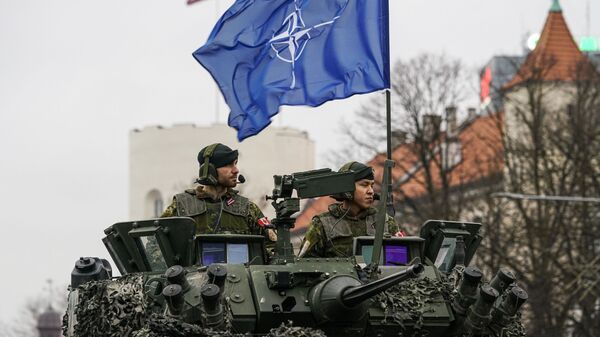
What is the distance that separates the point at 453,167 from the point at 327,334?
165ft

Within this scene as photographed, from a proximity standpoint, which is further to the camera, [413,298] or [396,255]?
[396,255]

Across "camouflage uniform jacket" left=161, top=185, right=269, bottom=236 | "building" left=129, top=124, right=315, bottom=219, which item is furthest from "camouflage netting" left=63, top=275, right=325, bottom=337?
"building" left=129, top=124, right=315, bottom=219

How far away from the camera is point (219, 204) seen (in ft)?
75.3

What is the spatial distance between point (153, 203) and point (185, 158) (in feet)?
14.4

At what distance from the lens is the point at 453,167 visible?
70375mm

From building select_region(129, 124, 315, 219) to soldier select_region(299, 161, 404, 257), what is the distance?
55.8 metres

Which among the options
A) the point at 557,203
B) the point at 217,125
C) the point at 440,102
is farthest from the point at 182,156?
the point at 557,203

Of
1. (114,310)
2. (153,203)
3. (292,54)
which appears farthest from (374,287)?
(153,203)

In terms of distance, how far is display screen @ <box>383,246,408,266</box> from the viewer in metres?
21.7

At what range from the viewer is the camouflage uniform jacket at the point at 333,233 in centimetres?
2270

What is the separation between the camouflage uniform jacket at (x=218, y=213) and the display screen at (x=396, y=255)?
1.68m

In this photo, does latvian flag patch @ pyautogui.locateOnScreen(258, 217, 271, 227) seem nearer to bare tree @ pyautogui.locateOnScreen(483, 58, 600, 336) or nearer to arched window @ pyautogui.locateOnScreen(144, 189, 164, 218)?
bare tree @ pyautogui.locateOnScreen(483, 58, 600, 336)

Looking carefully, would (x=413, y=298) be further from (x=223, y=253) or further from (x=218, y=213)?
(x=218, y=213)

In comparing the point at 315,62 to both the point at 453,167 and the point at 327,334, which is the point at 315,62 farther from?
the point at 453,167
